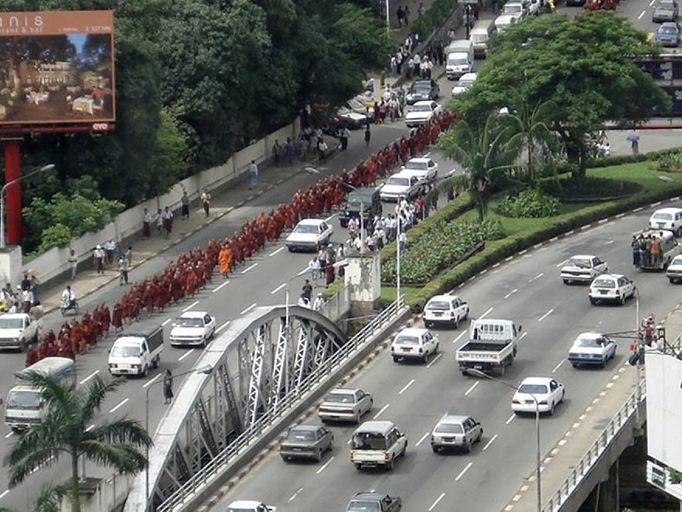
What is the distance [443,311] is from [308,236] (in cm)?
1276

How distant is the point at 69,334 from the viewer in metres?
107

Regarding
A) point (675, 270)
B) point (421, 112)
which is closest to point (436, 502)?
point (675, 270)

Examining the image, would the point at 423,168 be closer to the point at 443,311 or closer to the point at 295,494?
the point at 443,311

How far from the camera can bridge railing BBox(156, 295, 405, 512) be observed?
93.2 m

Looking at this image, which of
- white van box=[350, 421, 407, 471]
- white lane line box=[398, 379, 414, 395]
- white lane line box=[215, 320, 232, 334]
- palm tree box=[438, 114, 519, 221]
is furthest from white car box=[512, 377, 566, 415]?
palm tree box=[438, 114, 519, 221]

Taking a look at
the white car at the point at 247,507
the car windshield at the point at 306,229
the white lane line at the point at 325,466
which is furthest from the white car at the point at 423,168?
the white car at the point at 247,507

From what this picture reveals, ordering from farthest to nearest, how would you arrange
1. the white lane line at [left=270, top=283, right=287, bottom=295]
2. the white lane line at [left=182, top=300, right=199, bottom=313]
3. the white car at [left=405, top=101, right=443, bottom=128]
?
1. the white car at [left=405, top=101, right=443, bottom=128]
2. the white lane line at [left=270, top=283, right=287, bottom=295]
3. the white lane line at [left=182, top=300, right=199, bottom=313]

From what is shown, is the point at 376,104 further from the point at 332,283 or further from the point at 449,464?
the point at 449,464

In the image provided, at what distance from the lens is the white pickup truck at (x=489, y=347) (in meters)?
106

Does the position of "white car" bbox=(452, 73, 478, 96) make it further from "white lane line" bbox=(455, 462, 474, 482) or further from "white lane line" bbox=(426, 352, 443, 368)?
"white lane line" bbox=(455, 462, 474, 482)

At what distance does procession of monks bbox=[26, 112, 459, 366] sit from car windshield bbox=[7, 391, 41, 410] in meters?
5.39

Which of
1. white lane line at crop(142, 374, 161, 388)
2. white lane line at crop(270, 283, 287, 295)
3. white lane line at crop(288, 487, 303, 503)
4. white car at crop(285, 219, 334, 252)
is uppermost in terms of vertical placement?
white car at crop(285, 219, 334, 252)

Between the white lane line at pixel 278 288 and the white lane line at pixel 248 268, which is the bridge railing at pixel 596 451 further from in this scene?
the white lane line at pixel 248 268

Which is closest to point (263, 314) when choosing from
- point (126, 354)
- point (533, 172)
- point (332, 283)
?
point (126, 354)
